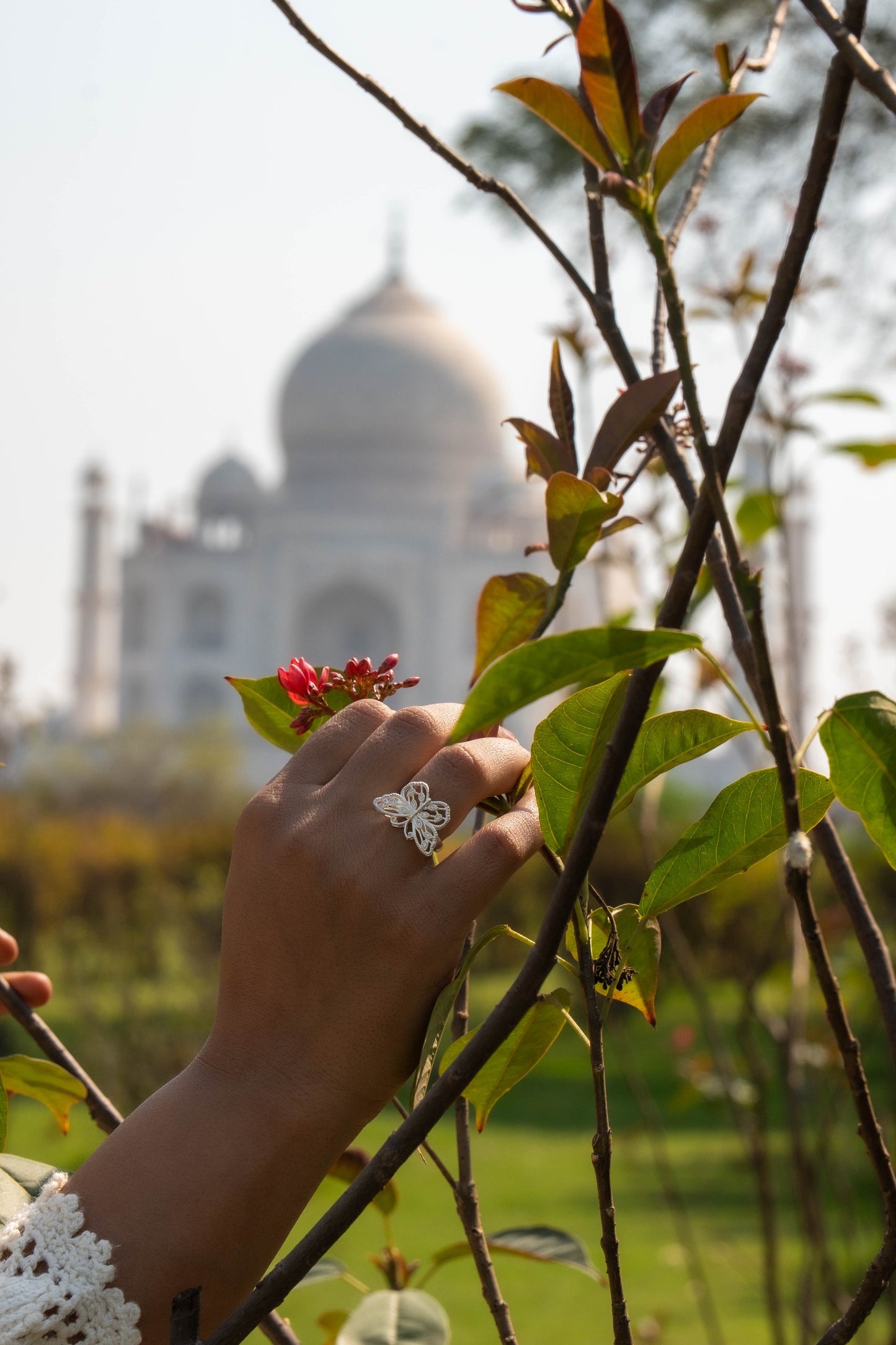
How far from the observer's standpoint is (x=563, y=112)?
29 centimetres

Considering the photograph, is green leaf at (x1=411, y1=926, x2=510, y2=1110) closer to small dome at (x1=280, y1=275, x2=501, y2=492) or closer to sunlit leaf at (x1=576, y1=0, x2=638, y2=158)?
sunlit leaf at (x1=576, y1=0, x2=638, y2=158)

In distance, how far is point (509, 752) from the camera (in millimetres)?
344

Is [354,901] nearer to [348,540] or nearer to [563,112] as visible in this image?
[563,112]

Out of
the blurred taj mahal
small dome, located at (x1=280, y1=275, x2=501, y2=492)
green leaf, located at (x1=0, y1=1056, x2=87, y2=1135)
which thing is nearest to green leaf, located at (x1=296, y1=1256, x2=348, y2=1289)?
green leaf, located at (x1=0, y1=1056, x2=87, y2=1135)

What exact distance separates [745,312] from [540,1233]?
2.33 feet

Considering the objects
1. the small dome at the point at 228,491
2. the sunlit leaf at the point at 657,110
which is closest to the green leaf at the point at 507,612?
the sunlit leaf at the point at 657,110

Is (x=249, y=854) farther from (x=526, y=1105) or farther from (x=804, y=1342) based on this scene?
(x=526, y=1105)

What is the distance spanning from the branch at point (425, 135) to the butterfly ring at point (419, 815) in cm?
16

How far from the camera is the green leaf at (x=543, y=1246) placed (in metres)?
0.49

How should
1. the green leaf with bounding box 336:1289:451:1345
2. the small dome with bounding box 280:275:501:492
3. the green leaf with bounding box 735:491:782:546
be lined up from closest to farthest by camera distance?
the green leaf with bounding box 336:1289:451:1345, the green leaf with bounding box 735:491:782:546, the small dome with bounding box 280:275:501:492

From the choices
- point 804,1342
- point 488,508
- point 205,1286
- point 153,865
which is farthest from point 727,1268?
point 488,508

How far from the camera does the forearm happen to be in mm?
333

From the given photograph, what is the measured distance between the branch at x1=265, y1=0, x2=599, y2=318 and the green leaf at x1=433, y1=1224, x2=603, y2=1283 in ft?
1.16

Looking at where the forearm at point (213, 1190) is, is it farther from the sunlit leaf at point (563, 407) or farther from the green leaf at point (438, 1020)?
the sunlit leaf at point (563, 407)
